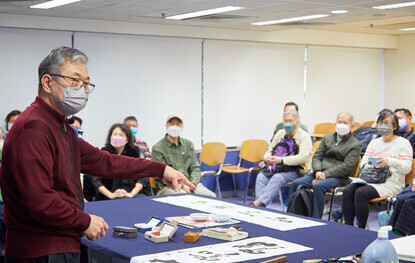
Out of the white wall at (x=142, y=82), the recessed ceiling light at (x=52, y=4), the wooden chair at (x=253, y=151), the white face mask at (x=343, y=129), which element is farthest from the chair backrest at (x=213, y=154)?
the recessed ceiling light at (x=52, y=4)

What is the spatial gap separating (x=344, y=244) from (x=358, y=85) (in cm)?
883

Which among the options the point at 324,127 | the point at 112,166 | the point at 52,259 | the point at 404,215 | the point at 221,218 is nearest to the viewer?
the point at 52,259

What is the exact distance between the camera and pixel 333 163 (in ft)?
21.7

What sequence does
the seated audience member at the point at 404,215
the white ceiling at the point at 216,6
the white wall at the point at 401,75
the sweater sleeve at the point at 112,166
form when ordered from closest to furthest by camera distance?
the sweater sleeve at the point at 112,166, the seated audience member at the point at 404,215, the white ceiling at the point at 216,6, the white wall at the point at 401,75

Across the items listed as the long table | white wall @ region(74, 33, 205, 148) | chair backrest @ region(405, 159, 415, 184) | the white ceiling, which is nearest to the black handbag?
chair backrest @ region(405, 159, 415, 184)

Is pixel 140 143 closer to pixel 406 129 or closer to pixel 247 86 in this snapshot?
pixel 247 86

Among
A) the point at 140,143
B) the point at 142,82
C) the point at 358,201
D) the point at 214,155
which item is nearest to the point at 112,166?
the point at 358,201

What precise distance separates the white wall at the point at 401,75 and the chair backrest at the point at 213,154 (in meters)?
5.15

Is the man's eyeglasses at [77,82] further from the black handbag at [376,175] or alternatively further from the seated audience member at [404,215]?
the black handbag at [376,175]

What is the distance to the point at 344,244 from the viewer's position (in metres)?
2.99

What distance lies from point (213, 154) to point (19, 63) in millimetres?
2958

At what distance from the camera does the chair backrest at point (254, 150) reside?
8.62m

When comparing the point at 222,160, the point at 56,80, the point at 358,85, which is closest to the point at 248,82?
the point at 222,160

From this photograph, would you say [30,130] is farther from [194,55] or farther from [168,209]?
[194,55]
